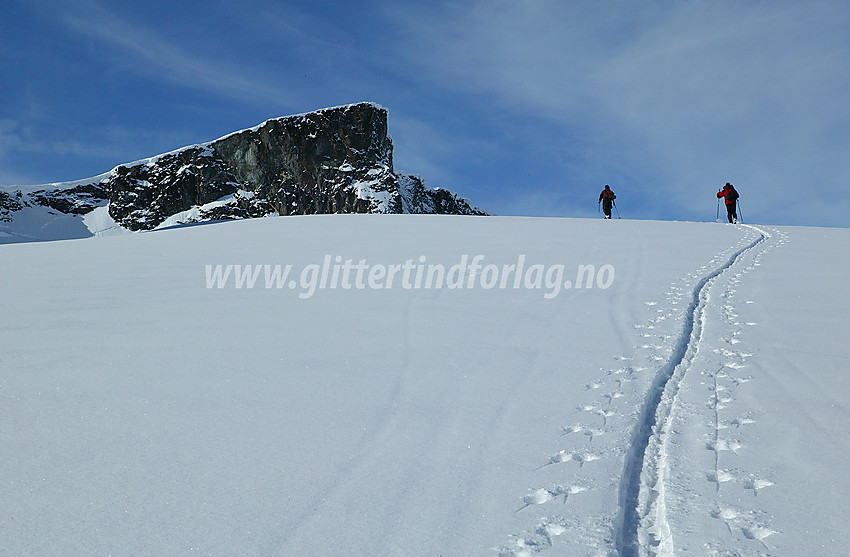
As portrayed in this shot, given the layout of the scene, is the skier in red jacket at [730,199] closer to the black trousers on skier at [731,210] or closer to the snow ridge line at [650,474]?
the black trousers on skier at [731,210]

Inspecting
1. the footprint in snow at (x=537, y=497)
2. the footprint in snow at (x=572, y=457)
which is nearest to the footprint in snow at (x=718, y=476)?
the footprint in snow at (x=572, y=457)

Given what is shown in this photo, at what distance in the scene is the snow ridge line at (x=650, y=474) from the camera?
2.35m

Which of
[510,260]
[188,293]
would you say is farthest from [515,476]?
[510,260]

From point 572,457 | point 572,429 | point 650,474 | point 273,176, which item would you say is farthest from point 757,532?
point 273,176

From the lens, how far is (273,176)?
112m

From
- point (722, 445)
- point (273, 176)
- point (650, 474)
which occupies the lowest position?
point (650, 474)

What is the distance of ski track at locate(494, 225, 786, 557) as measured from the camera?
2340 mm

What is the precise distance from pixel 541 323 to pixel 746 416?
8.42 feet

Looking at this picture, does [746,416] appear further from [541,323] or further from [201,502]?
[201,502]

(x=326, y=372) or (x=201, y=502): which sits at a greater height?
(x=326, y=372)

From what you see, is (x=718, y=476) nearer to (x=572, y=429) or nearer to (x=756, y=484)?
(x=756, y=484)

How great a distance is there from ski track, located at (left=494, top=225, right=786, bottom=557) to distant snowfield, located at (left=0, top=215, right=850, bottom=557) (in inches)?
0.6

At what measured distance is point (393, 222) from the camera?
1691 cm

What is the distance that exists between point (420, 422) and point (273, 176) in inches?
4580
